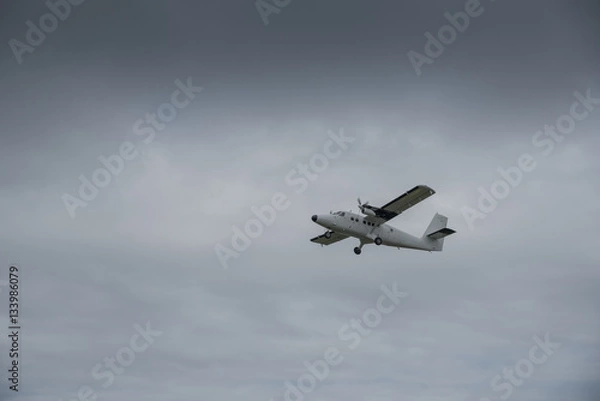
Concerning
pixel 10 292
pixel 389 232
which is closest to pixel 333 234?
pixel 389 232

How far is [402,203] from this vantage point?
71062 mm

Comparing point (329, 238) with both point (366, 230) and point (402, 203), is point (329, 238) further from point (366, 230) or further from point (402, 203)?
point (402, 203)

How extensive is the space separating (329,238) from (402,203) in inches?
434

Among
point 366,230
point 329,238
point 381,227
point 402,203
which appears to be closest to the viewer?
point 402,203

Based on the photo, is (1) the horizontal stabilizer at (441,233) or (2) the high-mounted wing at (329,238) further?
(2) the high-mounted wing at (329,238)

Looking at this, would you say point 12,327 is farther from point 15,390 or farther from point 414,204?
point 414,204

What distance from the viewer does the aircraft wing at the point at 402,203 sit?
68.8 meters

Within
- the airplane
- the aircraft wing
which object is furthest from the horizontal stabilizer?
the aircraft wing

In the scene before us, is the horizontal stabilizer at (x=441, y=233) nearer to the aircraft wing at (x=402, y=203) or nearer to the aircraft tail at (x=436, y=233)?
the aircraft tail at (x=436, y=233)

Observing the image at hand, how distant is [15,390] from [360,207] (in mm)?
34816

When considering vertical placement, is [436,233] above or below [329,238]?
below

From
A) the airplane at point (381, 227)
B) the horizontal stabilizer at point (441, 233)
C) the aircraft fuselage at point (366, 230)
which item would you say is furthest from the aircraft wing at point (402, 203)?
the horizontal stabilizer at point (441, 233)

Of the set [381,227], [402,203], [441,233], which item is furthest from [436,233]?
[402,203]

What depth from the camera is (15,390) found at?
194 ft
